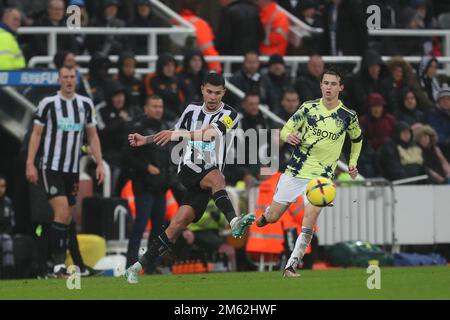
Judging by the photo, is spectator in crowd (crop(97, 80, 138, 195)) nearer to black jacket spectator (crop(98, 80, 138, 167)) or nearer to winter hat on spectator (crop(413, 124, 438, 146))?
black jacket spectator (crop(98, 80, 138, 167))

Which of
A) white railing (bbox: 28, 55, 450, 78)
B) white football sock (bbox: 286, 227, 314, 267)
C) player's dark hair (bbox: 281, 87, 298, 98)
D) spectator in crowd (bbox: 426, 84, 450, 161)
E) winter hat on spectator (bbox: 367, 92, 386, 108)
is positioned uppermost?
white railing (bbox: 28, 55, 450, 78)

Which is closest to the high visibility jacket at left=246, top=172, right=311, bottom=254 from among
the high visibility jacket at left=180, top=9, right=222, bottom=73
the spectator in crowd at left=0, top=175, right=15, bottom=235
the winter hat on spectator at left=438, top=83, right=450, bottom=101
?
the spectator in crowd at left=0, top=175, right=15, bottom=235

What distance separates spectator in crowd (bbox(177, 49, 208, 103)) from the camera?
20.8 meters

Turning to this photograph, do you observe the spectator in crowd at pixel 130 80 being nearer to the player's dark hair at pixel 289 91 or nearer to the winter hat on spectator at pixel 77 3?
the winter hat on spectator at pixel 77 3

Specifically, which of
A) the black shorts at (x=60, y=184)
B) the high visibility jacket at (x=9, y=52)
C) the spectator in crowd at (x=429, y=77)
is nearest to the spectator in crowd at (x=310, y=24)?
the spectator in crowd at (x=429, y=77)

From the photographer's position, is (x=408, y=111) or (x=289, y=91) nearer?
(x=289, y=91)

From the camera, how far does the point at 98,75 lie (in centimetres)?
2020

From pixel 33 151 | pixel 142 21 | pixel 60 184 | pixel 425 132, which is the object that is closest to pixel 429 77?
pixel 425 132

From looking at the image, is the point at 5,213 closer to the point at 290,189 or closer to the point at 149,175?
the point at 149,175

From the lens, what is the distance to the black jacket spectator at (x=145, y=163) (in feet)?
58.6

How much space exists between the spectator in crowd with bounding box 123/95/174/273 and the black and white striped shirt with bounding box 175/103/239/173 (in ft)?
11.3

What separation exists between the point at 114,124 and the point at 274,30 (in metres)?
5.05

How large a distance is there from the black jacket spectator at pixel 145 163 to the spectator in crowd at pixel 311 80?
13.1 ft

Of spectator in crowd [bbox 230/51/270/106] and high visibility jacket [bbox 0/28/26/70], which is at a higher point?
high visibility jacket [bbox 0/28/26/70]
